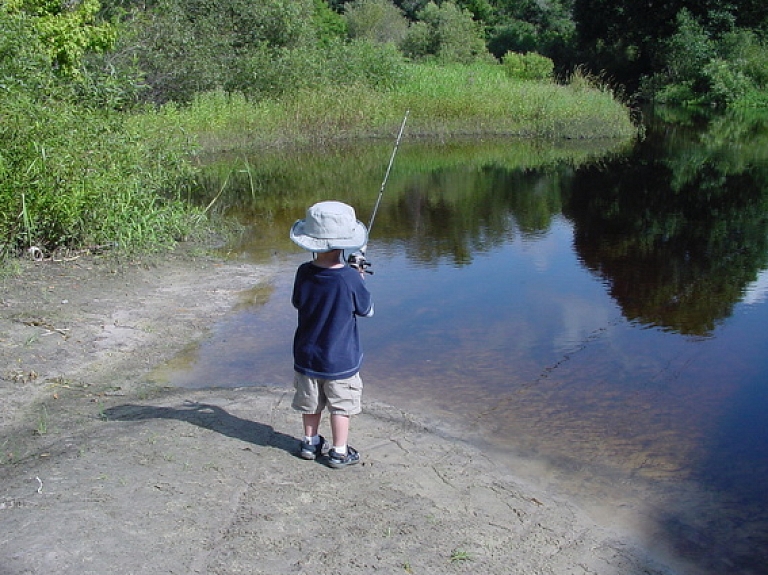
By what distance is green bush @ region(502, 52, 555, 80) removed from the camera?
28.7 meters

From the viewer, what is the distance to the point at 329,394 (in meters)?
4.26

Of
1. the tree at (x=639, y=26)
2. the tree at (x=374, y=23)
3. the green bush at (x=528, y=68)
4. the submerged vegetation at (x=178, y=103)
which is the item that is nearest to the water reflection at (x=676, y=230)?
the submerged vegetation at (x=178, y=103)

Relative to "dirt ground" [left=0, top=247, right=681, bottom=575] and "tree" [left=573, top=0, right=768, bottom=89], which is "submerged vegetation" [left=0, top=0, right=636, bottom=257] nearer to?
"dirt ground" [left=0, top=247, right=681, bottom=575]

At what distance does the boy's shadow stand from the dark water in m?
0.70

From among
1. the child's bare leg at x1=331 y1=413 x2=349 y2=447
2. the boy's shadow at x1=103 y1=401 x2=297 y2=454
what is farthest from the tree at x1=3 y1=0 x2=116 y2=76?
the child's bare leg at x1=331 y1=413 x2=349 y2=447

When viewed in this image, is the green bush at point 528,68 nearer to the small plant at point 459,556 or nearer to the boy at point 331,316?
the boy at point 331,316

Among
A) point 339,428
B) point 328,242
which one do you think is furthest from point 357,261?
point 339,428

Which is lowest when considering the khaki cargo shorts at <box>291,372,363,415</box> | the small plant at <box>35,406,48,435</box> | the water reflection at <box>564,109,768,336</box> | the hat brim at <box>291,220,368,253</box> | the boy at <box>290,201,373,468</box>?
the water reflection at <box>564,109,768,336</box>

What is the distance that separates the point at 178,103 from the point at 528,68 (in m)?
13.7

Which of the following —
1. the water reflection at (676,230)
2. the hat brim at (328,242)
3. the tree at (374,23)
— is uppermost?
the hat brim at (328,242)

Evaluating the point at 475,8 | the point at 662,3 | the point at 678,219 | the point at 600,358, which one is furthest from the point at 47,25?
the point at 475,8

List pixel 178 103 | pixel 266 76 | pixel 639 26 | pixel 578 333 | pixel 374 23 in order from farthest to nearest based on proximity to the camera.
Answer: pixel 374 23 → pixel 639 26 → pixel 266 76 → pixel 178 103 → pixel 578 333

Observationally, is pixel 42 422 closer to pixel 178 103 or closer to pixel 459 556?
pixel 459 556

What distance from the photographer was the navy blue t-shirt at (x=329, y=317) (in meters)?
4.15
